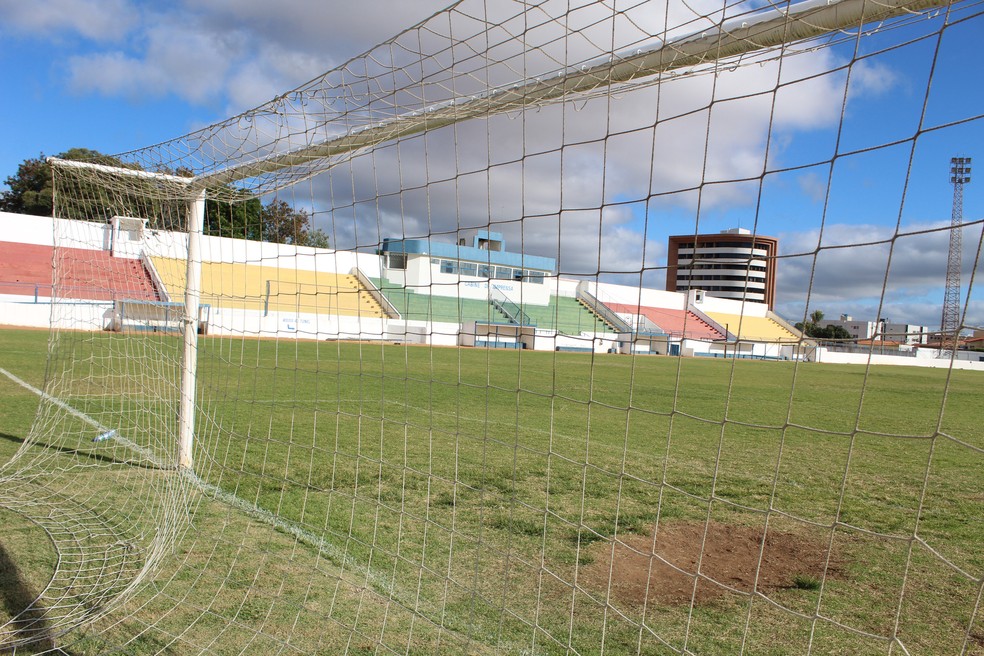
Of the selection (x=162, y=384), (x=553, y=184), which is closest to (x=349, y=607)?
(x=553, y=184)

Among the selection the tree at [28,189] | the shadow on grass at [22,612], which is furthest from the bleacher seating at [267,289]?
the tree at [28,189]

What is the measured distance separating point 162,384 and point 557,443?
148 inches

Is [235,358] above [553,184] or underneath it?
underneath

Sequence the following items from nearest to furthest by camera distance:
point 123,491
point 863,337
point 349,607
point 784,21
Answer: point 863,337
point 784,21
point 349,607
point 123,491

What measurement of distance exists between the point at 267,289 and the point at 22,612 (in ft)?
27.5

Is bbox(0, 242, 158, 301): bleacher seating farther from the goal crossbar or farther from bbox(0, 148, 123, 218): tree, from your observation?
bbox(0, 148, 123, 218): tree

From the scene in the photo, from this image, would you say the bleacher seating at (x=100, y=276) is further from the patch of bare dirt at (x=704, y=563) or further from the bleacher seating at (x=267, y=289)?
the patch of bare dirt at (x=704, y=563)

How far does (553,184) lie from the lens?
2.89 meters

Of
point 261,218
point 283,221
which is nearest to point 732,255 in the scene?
point 261,218

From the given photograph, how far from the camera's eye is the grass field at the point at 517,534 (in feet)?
8.54

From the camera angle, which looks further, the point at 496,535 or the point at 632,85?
the point at 496,535

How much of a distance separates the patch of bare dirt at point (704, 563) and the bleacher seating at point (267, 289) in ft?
5.64

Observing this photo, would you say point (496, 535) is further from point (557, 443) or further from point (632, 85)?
point (557, 443)

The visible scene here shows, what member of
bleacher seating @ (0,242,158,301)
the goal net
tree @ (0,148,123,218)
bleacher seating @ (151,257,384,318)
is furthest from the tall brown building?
tree @ (0,148,123,218)
